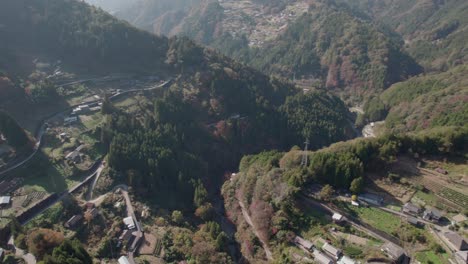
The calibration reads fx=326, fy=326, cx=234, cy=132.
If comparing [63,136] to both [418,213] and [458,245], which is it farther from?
[458,245]

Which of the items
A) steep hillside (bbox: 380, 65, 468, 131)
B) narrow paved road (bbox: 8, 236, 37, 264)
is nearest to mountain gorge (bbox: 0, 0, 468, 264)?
steep hillside (bbox: 380, 65, 468, 131)

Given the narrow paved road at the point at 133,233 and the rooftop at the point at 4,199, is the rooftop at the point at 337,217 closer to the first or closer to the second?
the narrow paved road at the point at 133,233

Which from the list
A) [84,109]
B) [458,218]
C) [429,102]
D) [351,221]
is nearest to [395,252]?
[351,221]

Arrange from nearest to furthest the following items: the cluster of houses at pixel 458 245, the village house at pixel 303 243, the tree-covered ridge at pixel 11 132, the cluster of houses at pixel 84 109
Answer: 1. the cluster of houses at pixel 458 245
2. the village house at pixel 303 243
3. the tree-covered ridge at pixel 11 132
4. the cluster of houses at pixel 84 109

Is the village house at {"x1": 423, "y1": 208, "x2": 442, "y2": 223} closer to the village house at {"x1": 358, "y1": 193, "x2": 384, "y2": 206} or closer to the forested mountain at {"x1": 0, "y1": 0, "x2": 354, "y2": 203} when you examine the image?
the village house at {"x1": 358, "y1": 193, "x2": 384, "y2": 206}

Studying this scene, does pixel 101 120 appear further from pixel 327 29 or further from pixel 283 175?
pixel 327 29

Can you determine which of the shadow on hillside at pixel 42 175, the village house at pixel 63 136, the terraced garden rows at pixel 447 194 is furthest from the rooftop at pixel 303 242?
the village house at pixel 63 136

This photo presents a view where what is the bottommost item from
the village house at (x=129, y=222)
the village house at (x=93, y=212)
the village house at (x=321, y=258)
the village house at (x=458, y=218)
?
the village house at (x=129, y=222)
